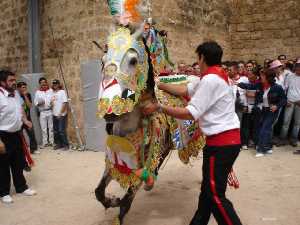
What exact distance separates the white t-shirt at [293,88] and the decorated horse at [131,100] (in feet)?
15.3

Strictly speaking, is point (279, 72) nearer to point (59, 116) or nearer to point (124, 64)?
point (59, 116)

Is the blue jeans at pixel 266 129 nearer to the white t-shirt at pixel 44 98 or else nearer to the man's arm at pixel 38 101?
the white t-shirt at pixel 44 98

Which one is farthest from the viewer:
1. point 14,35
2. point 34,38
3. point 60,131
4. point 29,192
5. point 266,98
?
point 14,35

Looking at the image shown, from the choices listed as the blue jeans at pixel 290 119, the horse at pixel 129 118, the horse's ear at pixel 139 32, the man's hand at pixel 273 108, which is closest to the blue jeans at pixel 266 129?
the man's hand at pixel 273 108

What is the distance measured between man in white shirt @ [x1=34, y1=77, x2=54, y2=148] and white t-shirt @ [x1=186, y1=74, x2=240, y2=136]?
6770 millimetres

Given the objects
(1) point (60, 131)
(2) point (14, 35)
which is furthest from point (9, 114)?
(2) point (14, 35)

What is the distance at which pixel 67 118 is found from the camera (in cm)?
959

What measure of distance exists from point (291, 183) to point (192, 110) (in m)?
3.45

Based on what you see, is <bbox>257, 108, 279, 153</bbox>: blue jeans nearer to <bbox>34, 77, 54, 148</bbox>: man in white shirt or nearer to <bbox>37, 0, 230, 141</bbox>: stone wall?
<bbox>37, 0, 230, 141</bbox>: stone wall

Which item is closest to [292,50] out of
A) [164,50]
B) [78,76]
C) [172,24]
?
[172,24]

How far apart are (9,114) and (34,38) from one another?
5635 millimetres

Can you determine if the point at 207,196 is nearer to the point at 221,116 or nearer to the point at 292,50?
the point at 221,116

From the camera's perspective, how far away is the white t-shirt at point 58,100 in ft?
30.3

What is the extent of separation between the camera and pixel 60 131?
9.25 meters
